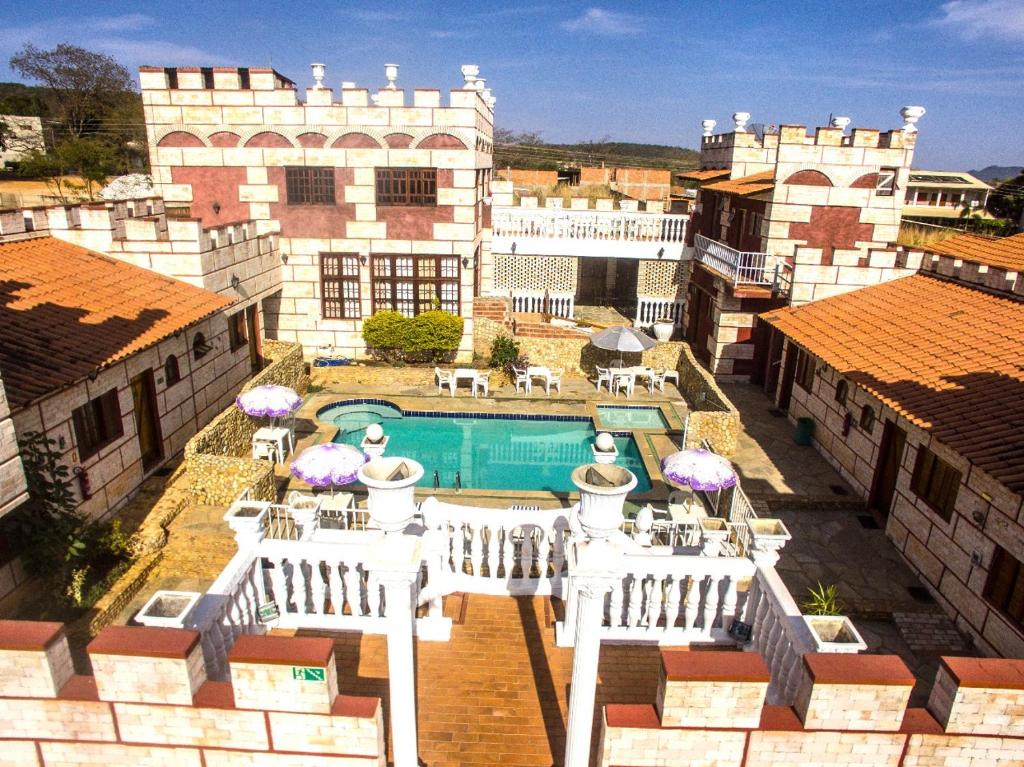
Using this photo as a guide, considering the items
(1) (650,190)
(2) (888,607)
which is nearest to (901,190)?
(2) (888,607)

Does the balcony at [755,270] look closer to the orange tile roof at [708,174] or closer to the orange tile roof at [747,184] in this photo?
the orange tile roof at [747,184]

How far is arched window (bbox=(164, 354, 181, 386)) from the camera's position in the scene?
14188 millimetres

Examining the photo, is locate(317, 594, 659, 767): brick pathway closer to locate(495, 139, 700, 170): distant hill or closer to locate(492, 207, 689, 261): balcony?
locate(492, 207, 689, 261): balcony

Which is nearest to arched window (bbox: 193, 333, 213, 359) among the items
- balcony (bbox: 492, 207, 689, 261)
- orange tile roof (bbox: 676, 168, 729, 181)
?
balcony (bbox: 492, 207, 689, 261)

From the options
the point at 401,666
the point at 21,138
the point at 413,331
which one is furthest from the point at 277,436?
the point at 21,138

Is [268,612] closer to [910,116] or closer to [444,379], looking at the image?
[444,379]

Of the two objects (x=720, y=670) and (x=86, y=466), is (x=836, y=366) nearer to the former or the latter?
(x=720, y=670)

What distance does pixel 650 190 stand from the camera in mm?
47344

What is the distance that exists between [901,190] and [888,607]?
1516cm

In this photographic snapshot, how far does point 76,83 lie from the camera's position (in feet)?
184

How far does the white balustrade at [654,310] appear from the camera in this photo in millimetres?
28719

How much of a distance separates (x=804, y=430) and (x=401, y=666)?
13.6 meters

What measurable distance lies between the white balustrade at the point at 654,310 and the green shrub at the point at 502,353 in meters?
9.09

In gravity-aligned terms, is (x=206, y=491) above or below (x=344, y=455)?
below
